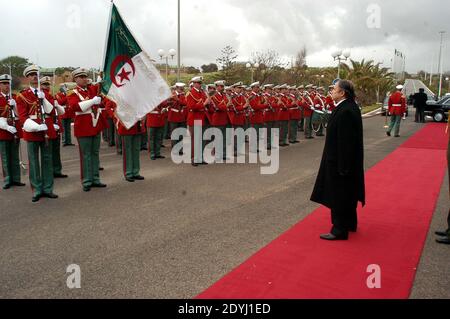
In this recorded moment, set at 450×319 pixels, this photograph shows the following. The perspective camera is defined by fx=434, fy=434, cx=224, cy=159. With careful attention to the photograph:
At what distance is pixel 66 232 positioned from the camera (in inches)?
222

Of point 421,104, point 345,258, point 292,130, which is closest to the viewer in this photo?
point 345,258

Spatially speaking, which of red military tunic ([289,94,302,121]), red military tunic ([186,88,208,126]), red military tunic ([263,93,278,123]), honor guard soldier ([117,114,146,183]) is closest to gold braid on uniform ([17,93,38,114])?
honor guard soldier ([117,114,146,183])

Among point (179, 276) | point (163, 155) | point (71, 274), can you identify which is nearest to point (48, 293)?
point (71, 274)

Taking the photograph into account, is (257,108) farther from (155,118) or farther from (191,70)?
(191,70)

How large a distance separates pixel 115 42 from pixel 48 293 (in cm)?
523

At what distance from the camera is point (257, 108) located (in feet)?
42.8

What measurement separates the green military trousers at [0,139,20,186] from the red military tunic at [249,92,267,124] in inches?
265

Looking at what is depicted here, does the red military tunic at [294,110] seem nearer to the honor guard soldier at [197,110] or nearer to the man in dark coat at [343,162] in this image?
the honor guard soldier at [197,110]

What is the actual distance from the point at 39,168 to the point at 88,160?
93cm

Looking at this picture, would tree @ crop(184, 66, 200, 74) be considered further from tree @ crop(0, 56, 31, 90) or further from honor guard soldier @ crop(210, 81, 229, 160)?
honor guard soldier @ crop(210, 81, 229, 160)

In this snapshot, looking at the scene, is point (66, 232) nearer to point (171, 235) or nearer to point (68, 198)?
Result: point (171, 235)

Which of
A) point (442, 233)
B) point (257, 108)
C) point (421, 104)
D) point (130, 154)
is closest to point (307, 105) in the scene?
point (257, 108)

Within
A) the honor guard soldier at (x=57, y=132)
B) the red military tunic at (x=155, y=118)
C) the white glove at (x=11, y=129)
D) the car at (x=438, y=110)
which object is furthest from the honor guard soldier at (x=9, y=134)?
the car at (x=438, y=110)

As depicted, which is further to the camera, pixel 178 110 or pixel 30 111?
pixel 178 110
